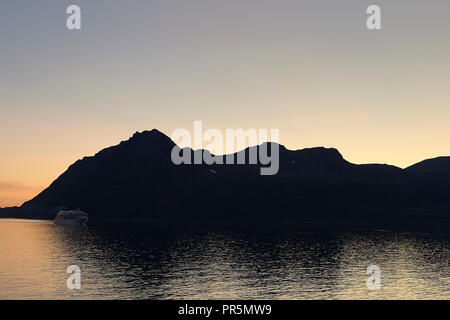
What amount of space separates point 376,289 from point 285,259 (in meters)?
43.7

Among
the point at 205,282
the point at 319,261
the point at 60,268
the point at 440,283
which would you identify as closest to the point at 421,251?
the point at 319,261

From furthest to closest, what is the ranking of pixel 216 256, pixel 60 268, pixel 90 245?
pixel 90 245 → pixel 216 256 → pixel 60 268

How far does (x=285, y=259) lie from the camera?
12275cm

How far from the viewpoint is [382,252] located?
14525 centimetres

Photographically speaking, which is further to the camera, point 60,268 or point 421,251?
point 421,251
